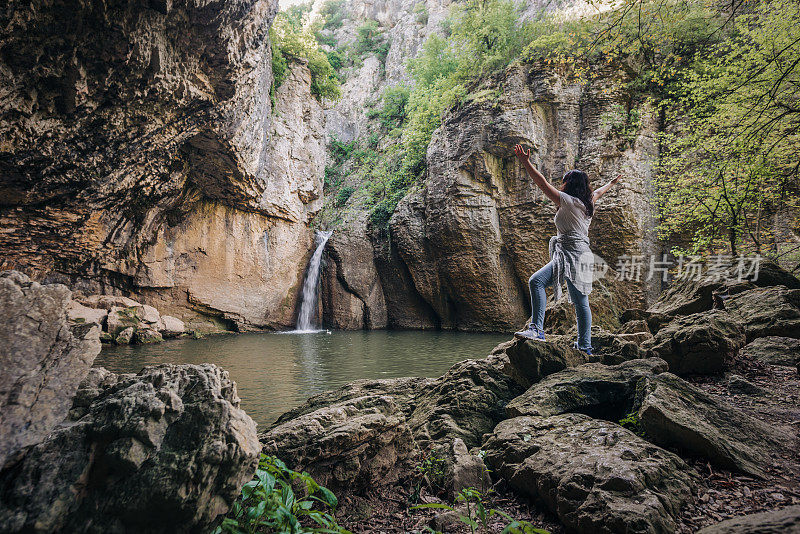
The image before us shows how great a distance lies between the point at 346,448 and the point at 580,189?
10.1ft

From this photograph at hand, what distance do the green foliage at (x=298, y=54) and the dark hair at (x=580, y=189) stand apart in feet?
47.4

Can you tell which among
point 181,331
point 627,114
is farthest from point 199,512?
point 627,114

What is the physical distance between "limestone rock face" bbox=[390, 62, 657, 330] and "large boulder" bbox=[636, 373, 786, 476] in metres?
10.7

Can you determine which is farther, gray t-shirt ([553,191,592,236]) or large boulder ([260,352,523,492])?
gray t-shirt ([553,191,592,236])

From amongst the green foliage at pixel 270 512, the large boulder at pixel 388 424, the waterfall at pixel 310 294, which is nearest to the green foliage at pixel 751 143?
the large boulder at pixel 388 424

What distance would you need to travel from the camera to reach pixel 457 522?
1.73 meters

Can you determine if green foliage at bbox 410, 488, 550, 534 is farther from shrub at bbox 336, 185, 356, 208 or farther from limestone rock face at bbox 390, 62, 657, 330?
shrub at bbox 336, 185, 356, 208

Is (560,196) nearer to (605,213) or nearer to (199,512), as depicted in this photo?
(199,512)

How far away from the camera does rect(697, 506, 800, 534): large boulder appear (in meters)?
1.12

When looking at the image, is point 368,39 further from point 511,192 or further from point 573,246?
point 573,246

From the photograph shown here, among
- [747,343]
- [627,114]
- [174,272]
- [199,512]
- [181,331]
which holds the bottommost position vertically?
[181,331]

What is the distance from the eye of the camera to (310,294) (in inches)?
661

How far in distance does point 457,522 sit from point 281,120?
1661 cm

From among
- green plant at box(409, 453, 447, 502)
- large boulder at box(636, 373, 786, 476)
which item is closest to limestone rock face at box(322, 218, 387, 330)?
green plant at box(409, 453, 447, 502)
